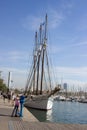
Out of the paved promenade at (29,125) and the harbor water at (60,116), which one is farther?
the harbor water at (60,116)

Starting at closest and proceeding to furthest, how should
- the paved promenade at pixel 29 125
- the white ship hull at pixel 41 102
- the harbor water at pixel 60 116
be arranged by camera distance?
the paved promenade at pixel 29 125
the harbor water at pixel 60 116
the white ship hull at pixel 41 102

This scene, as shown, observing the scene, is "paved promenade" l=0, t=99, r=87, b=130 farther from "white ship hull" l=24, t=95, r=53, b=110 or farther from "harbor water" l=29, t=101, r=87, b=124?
"white ship hull" l=24, t=95, r=53, b=110

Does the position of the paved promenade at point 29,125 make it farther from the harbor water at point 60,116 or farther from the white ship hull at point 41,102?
the white ship hull at point 41,102

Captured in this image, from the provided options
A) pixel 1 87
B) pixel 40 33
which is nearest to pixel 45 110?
pixel 40 33

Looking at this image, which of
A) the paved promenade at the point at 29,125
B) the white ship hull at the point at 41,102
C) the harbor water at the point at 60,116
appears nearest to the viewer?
the paved promenade at the point at 29,125

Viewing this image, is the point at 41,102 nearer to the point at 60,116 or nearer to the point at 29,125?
the point at 60,116

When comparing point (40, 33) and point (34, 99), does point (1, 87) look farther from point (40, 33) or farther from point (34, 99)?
point (34, 99)

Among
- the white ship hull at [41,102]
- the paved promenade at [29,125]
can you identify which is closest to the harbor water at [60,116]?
the white ship hull at [41,102]

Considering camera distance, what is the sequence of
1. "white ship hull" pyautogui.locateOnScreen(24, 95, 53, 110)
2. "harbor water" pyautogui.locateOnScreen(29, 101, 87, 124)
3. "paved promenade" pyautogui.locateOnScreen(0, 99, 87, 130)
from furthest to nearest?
"white ship hull" pyautogui.locateOnScreen(24, 95, 53, 110), "harbor water" pyautogui.locateOnScreen(29, 101, 87, 124), "paved promenade" pyautogui.locateOnScreen(0, 99, 87, 130)

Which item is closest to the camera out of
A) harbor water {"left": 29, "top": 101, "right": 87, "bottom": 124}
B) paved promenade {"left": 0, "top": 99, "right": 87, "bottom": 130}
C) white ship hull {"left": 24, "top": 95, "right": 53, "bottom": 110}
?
paved promenade {"left": 0, "top": 99, "right": 87, "bottom": 130}

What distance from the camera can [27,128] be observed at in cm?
1728

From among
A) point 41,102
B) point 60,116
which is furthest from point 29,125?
point 41,102

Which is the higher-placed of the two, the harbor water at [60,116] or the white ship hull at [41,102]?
the white ship hull at [41,102]

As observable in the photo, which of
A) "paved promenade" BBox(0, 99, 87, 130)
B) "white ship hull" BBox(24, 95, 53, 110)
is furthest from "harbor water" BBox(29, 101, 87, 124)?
"paved promenade" BBox(0, 99, 87, 130)
